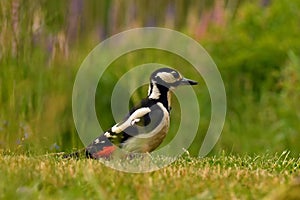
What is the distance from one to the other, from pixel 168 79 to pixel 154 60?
3815mm

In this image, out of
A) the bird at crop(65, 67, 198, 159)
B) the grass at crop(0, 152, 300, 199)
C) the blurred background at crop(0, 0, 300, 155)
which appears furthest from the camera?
the blurred background at crop(0, 0, 300, 155)

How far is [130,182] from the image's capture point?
4434 mm

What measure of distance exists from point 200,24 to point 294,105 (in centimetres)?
274

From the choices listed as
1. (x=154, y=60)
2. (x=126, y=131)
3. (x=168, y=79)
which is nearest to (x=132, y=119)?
(x=126, y=131)

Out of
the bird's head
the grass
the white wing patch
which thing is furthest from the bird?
the grass

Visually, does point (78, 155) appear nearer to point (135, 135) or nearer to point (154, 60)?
point (135, 135)

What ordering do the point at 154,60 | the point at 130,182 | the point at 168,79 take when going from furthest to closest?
the point at 154,60 → the point at 168,79 → the point at 130,182

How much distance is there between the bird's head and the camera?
6312mm

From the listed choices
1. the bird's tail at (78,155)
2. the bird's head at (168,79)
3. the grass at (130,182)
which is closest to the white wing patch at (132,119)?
the bird's tail at (78,155)

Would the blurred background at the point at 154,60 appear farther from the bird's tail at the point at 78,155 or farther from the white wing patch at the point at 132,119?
the white wing patch at the point at 132,119

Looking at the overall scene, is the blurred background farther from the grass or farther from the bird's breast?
the grass

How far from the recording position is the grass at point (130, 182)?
13.9ft

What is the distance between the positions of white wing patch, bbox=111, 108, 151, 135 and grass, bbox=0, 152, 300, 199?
2.28 feet

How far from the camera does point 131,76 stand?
360 inches
